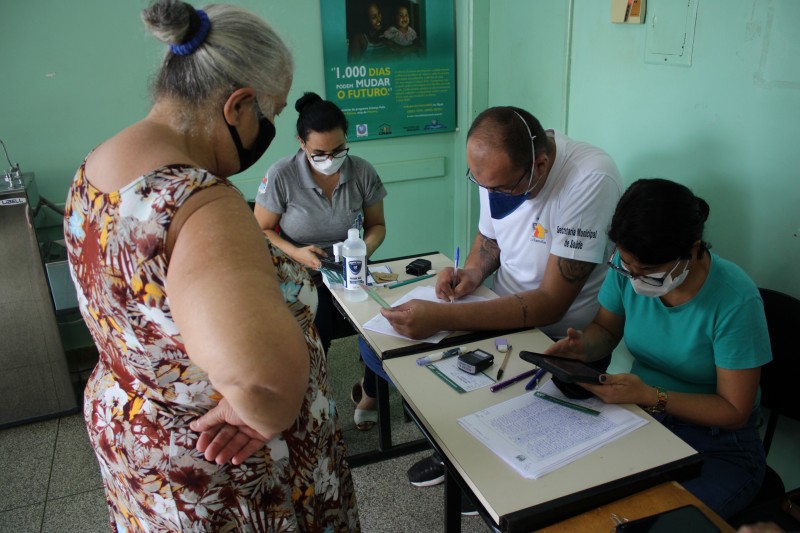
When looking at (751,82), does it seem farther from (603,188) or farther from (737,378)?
(737,378)

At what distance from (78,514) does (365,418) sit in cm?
124

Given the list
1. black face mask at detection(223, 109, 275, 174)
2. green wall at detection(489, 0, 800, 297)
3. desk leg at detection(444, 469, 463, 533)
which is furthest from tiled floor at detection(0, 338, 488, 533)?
black face mask at detection(223, 109, 275, 174)

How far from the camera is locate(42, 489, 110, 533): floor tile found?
2326mm

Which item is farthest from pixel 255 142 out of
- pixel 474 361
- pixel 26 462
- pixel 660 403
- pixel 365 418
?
pixel 26 462

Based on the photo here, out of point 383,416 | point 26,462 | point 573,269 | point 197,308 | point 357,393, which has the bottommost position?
point 26,462

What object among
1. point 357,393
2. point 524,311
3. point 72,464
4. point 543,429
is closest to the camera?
point 543,429

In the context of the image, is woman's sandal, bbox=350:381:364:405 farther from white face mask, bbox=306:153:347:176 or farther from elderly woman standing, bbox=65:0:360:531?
elderly woman standing, bbox=65:0:360:531

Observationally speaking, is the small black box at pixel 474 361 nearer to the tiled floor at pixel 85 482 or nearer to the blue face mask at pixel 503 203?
the blue face mask at pixel 503 203

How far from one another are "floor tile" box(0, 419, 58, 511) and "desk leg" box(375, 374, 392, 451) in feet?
4.66

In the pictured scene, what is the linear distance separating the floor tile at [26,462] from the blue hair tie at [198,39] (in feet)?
7.62

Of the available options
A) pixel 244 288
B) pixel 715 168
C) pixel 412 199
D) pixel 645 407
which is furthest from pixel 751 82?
pixel 412 199

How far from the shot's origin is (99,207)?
2.99 ft

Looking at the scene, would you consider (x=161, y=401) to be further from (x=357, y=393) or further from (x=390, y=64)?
(x=390, y=64)

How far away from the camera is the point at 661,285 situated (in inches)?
60.4
